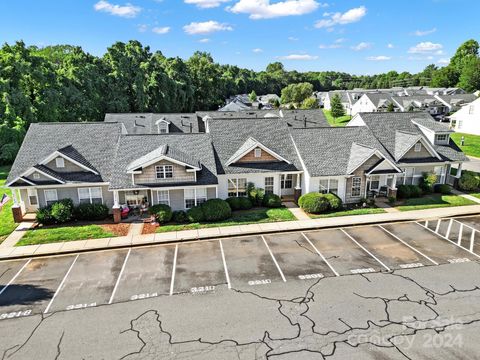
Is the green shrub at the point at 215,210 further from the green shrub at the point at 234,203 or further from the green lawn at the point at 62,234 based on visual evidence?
the green lawn at the point at 62,234

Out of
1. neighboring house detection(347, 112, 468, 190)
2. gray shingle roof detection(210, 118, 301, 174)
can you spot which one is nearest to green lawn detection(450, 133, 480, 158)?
neighboring house detection(347, 112, 468, 190)

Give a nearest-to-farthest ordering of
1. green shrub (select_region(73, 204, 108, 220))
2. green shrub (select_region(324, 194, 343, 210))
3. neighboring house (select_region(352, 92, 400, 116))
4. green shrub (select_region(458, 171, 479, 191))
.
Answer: green shrub (select_region(73, 204, 108, 220)) < green shrub (select_region(324, 194, 343, 210)) < green shrub (select_region(458, 171, 479, 191)) < neighboring house (select_region(352, 92, 400, 116))

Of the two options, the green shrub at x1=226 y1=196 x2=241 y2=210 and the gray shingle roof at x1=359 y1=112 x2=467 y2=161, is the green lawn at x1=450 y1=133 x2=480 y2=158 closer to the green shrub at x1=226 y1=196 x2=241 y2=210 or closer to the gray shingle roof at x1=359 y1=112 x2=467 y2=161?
the gray shingle roof at x1=359 y1=112 x2=467 y2=161

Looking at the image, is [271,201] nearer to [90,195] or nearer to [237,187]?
[237,187]

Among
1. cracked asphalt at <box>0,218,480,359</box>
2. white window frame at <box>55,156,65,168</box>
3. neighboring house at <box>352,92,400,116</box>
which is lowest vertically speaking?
cracked asphalt at <box>0,218,480,359</box>

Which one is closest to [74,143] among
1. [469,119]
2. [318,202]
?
[318,202]

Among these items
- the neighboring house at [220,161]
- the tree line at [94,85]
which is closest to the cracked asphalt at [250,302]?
the neighboring house at [220,161]
